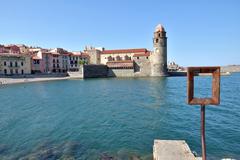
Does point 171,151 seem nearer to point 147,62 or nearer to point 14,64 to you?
point 14,64

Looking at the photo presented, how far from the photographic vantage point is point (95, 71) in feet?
252

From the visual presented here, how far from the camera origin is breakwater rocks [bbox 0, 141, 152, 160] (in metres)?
8.06

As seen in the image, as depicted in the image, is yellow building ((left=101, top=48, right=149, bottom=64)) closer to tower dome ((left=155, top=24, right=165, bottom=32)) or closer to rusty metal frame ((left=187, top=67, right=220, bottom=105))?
tower dome ((left=155, top=24, right=165, bottom=32))

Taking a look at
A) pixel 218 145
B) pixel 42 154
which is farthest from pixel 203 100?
pixel 42 154

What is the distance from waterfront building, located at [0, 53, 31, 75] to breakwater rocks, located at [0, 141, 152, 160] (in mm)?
Result: 59988

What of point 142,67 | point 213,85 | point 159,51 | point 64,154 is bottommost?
point 64,154

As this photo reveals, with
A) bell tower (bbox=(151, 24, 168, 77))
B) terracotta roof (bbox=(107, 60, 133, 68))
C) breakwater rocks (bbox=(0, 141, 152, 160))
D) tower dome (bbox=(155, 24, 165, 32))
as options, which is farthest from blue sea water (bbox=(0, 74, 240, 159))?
terracotta roof (bbox=(107, 60, 133, 68))

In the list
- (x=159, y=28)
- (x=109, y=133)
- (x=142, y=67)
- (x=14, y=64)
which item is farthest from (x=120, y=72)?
(x=109, y=133)

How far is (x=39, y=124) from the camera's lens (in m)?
13.5

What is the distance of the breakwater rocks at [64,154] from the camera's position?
8.06 meters

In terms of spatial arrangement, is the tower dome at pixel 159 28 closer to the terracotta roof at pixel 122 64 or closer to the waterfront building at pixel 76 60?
the terracotta roof at pixel 122 64

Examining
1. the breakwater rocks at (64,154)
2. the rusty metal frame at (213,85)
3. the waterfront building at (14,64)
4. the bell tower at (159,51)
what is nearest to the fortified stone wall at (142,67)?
the bell tower at (159,51)

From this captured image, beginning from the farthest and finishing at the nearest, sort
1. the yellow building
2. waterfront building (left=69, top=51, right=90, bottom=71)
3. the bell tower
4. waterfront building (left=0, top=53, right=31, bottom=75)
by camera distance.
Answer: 1. the yellow building
2. waterfront building (left=69, top=51, right=90, bottom=71)
3. the bell tower
4. waterfront building (left=0, top=53, right=31, bottom=75)

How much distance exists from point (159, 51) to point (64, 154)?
67.7 meters
